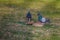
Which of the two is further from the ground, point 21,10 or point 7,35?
point 21,10

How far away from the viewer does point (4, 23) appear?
9.18 feet

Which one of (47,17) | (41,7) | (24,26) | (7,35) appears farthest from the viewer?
(41,7)

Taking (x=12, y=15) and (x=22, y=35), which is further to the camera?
(x=12, y=15)

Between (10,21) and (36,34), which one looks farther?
(10,21)

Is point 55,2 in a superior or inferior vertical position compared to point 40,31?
superior

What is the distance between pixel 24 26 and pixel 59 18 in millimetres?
546

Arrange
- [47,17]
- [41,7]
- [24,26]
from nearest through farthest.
Result: [24,26]
[47,17]
[41,7]

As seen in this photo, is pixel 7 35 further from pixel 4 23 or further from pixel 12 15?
pixel 12 15

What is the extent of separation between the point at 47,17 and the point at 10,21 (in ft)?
1.70

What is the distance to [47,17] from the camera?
296 cm

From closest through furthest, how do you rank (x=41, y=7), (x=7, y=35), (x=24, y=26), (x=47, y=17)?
(x=7, y=35) → (x=24, y=26) → (x=47, y=17) → (x=41, y=7)

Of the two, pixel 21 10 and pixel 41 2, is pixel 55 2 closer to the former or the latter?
pixel 41 2

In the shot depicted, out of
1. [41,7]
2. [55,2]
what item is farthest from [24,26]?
[55,2]

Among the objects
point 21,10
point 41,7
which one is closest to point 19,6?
point 21,10
